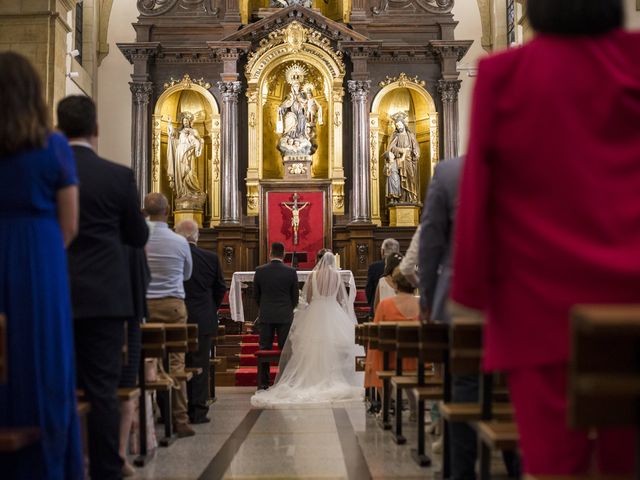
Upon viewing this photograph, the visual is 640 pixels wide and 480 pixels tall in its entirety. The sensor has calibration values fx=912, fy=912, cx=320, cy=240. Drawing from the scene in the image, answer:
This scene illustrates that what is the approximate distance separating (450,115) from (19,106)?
1568 centimetres

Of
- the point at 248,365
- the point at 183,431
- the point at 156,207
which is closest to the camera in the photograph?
the point at 156,207

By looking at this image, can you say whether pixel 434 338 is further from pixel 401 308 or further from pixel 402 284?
pixel 401 308

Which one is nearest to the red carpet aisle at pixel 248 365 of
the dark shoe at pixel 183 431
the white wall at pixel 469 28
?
the dark shoe at pixel 183 431

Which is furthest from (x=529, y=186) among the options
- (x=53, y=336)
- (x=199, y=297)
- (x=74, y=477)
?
(x=199, y=297)

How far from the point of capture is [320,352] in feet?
36.0

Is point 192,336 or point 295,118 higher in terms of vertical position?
point 295,118

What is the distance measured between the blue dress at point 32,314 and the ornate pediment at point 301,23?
1534 cm

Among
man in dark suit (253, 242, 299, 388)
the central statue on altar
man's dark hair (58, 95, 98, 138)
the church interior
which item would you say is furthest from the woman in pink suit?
the central statue on altar

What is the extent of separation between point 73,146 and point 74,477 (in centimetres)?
161

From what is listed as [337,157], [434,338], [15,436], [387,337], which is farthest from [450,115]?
[15,436]

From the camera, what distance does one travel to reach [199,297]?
836 centimetres

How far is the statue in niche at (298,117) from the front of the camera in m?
18.6

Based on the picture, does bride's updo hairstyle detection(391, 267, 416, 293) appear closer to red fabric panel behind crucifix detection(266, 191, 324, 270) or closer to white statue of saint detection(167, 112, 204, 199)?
red fabric panel behind crucifix detection(266, 191, 324, 270)

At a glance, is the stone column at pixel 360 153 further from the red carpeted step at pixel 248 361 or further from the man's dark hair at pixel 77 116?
the man's dark hair at pixel 77 116
